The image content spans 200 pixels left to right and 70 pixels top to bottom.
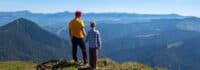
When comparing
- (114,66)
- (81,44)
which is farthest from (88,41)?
(114,66)

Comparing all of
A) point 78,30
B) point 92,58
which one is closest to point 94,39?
point 92,58

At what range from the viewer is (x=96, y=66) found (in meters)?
24.6

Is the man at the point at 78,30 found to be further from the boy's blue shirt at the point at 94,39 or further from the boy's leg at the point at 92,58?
the boy's leg at the point at 92,58

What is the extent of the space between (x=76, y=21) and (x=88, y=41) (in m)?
1.44

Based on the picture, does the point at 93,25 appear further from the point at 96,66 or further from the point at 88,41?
the point at 96,66

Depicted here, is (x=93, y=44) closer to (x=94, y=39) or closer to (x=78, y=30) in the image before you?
(x=94, y=39)

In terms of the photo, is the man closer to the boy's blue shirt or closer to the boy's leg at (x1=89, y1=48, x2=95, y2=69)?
the boy's blue shirt

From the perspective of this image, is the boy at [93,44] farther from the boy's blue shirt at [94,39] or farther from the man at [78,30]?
the man at [78,30]

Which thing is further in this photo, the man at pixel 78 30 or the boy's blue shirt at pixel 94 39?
the man at pixel 78 30

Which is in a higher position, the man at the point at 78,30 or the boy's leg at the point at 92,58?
the man at the point at 78,30

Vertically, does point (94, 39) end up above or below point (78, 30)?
below

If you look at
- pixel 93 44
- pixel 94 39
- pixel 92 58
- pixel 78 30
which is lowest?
pixel 92 58

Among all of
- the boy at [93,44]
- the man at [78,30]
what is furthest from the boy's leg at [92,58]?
the man at [78,30]

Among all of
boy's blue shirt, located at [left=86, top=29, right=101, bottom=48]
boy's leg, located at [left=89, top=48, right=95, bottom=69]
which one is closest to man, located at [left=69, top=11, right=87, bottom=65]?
boy's blue shirt, located at [left=86, top=29, right=101, bottom=48]
